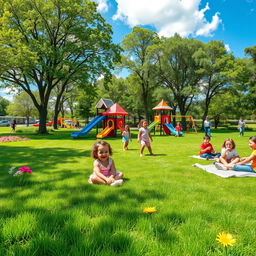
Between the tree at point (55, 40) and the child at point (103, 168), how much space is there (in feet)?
51.1

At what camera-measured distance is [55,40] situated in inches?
853

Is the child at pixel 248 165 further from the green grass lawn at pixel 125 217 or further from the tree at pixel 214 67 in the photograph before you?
the tree at pixel 214 67

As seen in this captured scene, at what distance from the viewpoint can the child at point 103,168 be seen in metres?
4.38

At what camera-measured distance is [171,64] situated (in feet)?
110

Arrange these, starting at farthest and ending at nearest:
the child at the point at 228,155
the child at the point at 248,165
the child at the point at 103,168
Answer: the child at the point at 228,155 < the child at the point at 248,165 < the child at the point at 103,168

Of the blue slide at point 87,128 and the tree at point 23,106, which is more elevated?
the tree at point 23,106

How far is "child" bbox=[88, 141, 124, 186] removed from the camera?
4383mm

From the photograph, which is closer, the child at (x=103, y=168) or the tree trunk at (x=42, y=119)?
the child at (x=103, y=168)

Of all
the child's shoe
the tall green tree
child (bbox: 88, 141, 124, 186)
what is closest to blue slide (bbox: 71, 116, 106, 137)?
child (bbox: 88, 141, 124, 186)

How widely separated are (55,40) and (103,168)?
2151cm

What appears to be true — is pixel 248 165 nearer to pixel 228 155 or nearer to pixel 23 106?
A: pixel 228 155

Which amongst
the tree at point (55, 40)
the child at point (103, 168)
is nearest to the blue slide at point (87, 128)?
the tree at point (55, 40)

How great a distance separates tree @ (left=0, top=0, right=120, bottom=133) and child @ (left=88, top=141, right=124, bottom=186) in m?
15.6

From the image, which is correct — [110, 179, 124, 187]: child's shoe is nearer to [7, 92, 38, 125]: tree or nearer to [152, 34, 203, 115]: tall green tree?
[152, 34, 203, 115]: tall green tree
